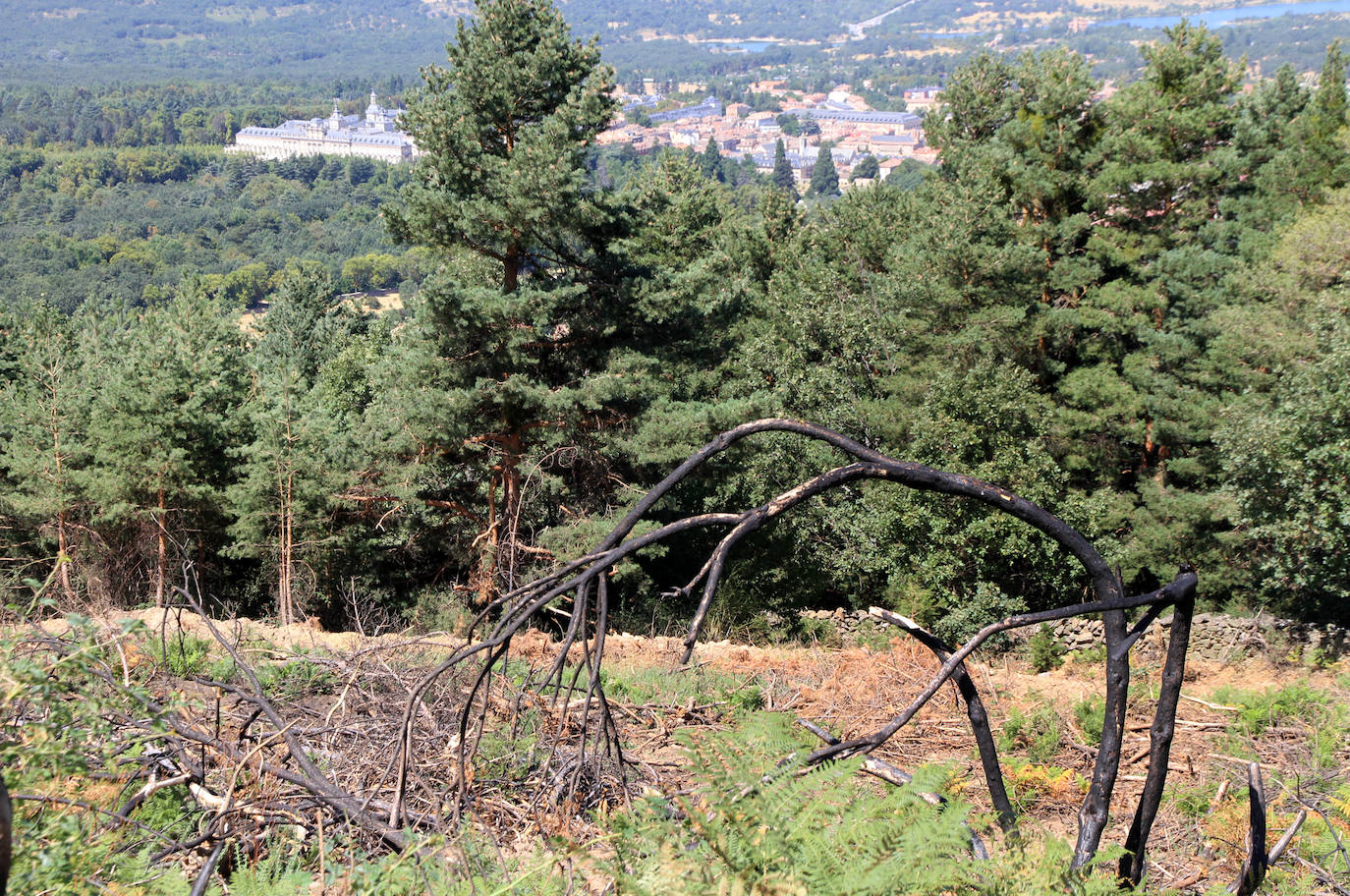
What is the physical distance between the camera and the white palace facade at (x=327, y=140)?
16862 cm

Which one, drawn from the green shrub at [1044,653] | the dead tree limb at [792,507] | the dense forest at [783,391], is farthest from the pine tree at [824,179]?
the dead tree limb at [792,507]

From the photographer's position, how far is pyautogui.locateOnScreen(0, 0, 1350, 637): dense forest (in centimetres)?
1234

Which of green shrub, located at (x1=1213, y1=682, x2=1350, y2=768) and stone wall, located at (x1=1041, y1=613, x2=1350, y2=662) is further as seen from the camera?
stone wall, located at (x1=1041, y1=613, x2=1350, y2=662)

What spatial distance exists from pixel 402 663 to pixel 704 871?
4314 mm

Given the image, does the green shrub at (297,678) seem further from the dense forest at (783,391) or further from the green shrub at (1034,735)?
the dense forest at (783,391)

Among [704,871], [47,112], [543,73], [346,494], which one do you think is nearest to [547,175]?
[543,73]

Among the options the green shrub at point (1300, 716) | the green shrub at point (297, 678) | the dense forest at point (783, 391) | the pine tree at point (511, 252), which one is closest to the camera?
the green shrub at point (297, 678)

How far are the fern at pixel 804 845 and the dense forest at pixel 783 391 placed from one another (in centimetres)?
961

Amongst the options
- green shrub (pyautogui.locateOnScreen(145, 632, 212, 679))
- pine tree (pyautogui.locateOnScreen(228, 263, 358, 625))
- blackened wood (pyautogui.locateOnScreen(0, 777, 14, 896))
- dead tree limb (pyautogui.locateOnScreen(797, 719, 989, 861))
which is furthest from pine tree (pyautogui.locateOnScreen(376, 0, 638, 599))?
blackened wood (pyautogui.locateOnScreen(0, 777, 14, 896))

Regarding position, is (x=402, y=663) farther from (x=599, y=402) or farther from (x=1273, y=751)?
(x=599, y=402)

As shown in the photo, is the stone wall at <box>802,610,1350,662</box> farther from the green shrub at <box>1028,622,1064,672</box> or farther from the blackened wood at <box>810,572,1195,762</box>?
the blackened wood at <box>810,572,1195,762</box>

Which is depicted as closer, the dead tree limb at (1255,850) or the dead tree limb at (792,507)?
the dead tree limb at (792,507)

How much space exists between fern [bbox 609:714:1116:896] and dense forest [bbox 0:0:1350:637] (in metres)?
9.61

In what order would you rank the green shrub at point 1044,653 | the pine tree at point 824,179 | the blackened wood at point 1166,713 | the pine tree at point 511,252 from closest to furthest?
the blackened wood at point 1166,713
the green shrub at point 1044,653
the pine tree at point 511,252
the pine tree at point 824,179
